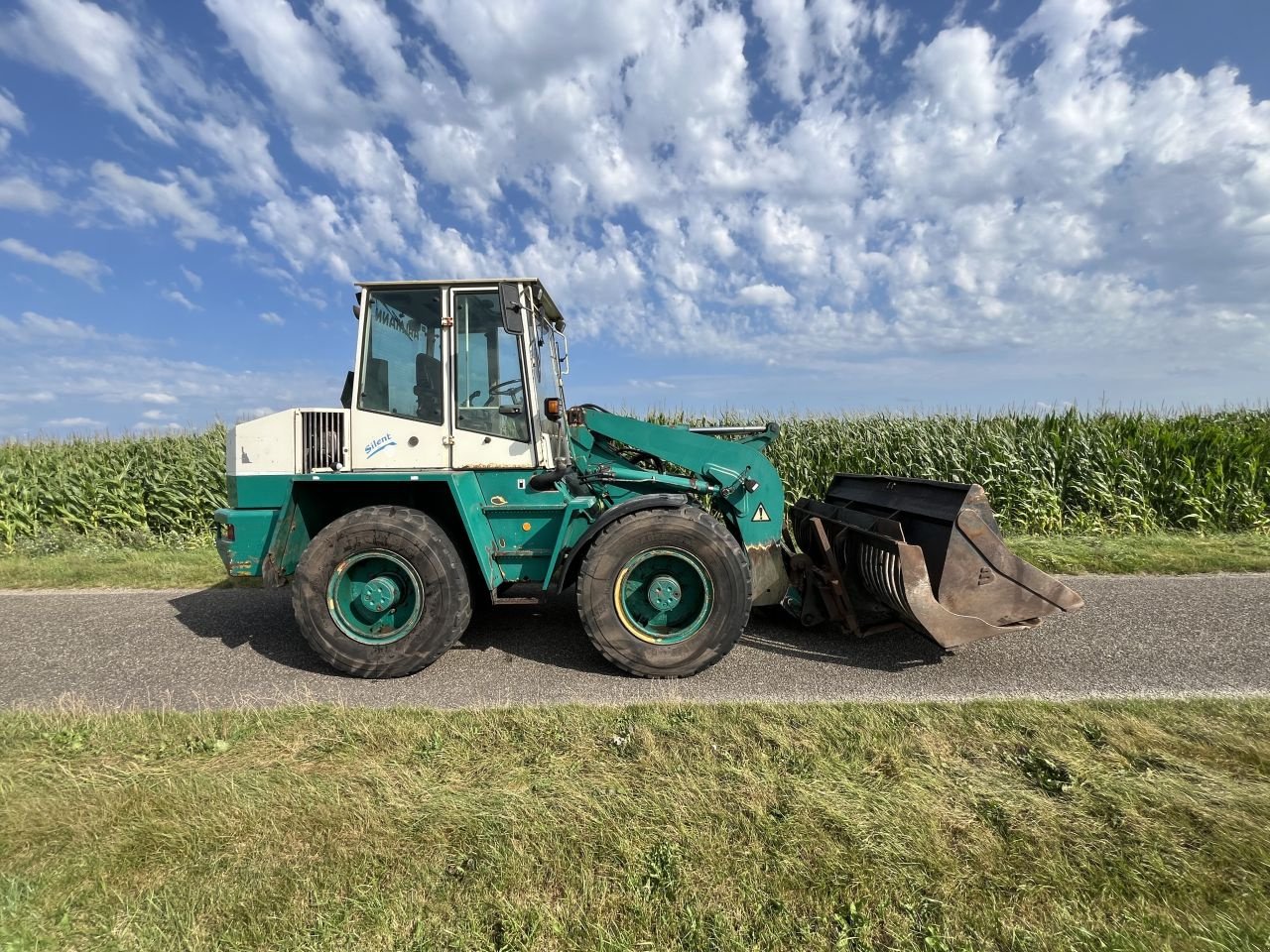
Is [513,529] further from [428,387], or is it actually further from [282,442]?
[282,442]

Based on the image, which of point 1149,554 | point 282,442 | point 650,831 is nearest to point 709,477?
point 650,831

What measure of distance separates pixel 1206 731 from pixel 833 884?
2.29m

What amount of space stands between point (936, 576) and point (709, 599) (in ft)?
4.65

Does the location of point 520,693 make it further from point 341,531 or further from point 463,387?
point 463,387

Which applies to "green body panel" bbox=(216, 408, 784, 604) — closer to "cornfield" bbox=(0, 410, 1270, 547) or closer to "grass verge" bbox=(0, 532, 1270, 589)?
"grass verge" bbox=(0, 532, 1270, 589)

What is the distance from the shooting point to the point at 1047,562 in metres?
7.04

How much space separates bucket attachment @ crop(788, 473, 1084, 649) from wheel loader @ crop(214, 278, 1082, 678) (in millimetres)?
13

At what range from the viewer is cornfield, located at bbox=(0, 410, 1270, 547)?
9.17m

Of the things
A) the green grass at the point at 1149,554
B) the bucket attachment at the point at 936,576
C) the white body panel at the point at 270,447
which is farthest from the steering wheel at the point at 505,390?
the green grass at the point at 1149,554

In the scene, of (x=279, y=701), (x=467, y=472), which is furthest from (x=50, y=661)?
(x=467, y=472)

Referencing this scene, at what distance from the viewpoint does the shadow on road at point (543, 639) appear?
14.8 ft

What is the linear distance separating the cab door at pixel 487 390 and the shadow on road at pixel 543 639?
1.42 m

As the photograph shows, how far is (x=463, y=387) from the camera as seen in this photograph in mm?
4488

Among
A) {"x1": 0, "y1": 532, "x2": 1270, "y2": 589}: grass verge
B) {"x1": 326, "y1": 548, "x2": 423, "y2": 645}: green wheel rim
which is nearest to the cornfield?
{"x1": 0, "y1": 532, "x2": 1270, "y2": 589}: grass verge
